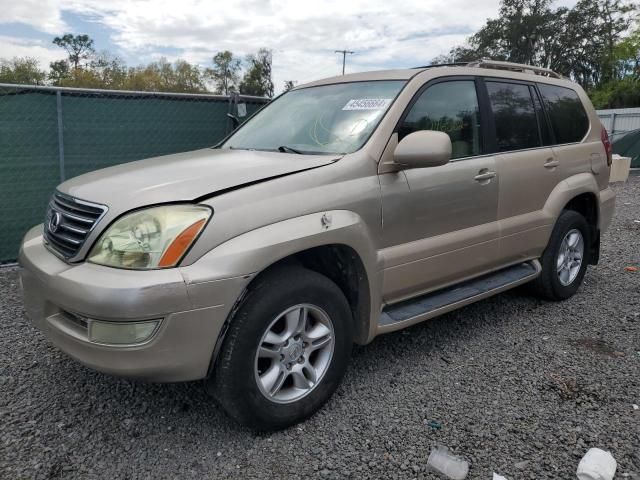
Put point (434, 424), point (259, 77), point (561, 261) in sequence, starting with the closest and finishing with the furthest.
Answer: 1. point (434, 424)
2. point (561, 261)
3. point (259, 77)

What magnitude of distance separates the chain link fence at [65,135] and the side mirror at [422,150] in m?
3.76

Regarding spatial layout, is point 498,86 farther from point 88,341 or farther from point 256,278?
point 88,341

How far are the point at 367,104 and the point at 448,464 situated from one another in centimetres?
207

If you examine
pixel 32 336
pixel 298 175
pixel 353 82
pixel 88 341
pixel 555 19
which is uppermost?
pixel 555 19

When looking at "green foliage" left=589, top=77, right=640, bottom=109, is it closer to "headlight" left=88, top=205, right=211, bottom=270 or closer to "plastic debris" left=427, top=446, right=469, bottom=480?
"plastic debris" left=427, top=446, right=469, bottom=480

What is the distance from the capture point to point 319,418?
275 centimetres

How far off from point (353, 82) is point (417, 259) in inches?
52.1

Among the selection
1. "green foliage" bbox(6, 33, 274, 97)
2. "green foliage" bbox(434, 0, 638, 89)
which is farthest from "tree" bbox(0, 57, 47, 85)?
"green foliage" bbox(434, 0, 638, 89)

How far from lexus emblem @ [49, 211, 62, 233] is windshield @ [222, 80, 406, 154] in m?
1.28

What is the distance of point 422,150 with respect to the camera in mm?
2805

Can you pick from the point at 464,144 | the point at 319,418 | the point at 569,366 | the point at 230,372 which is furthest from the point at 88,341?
the point at 569,366

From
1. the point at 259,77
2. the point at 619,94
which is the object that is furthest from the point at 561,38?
the point at 259,77

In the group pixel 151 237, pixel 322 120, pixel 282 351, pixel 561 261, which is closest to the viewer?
pixel 151 237

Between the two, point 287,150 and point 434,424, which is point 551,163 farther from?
point 434,424
